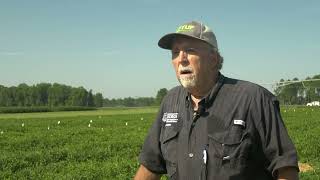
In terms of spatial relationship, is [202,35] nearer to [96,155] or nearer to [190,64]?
[190,64]

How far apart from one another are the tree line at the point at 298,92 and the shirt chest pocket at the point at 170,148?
166898 millimetres

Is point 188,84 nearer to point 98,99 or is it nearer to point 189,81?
point 189,81

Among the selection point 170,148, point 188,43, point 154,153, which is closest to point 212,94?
point 188,43

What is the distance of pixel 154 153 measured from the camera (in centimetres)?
409

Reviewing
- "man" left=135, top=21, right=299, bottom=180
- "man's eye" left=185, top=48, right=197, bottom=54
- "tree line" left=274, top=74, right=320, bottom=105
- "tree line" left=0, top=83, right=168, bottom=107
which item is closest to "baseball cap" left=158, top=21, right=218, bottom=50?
"man" left=135, top=21, right=299, bottom=180

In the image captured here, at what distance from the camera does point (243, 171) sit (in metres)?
3.53

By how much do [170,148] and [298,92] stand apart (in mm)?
176797

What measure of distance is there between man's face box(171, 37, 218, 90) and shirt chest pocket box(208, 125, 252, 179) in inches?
17.0

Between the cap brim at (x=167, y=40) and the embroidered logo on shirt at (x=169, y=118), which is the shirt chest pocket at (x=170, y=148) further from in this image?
the cap brim at (x=167, y=40)

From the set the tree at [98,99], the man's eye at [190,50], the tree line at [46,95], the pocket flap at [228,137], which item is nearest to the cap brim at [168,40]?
the man's eye at [190,50]

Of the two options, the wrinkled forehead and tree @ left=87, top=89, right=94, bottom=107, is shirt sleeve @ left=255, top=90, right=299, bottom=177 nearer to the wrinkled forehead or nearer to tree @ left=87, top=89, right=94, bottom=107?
the wrinkled forehead

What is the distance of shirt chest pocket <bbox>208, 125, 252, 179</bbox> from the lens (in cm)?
353

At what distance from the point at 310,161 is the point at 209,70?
42.8 feet

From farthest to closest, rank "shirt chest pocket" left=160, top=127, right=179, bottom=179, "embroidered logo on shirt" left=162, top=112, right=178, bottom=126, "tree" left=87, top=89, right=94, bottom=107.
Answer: "tree" left=87, top=89, right=94, bottom=107
"embroidered logo on shirt" left=162, top=112, right=178, bottom=126
"shirt chest pocket" left=160, top=127, right=179, bottom=179
